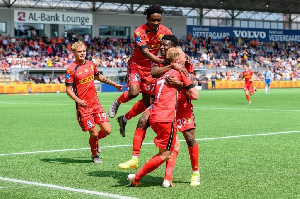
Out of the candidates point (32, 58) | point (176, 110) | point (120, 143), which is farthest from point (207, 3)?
point (176, 110)

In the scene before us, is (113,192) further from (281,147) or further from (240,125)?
(240,125)

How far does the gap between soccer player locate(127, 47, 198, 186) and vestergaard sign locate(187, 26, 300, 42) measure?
63301 mm

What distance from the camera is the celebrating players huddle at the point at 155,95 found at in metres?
6.69

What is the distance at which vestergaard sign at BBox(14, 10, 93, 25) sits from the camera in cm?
5606

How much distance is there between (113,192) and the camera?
647cm

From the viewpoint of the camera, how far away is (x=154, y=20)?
8469 millimetres

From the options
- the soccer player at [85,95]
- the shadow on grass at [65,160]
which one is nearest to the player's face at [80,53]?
the soccer player at [85,95]

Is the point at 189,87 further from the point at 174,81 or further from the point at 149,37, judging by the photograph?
the point at 149,37

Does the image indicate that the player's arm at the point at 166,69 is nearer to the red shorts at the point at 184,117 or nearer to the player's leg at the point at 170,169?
the red shorts at the point at 184,117

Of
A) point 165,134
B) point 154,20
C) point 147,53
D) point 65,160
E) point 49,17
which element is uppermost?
point 49,17

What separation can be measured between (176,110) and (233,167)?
6.11ft

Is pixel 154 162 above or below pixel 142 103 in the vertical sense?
below

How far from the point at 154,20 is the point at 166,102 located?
216cm

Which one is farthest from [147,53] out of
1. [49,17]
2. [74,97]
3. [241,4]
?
[241,4]
